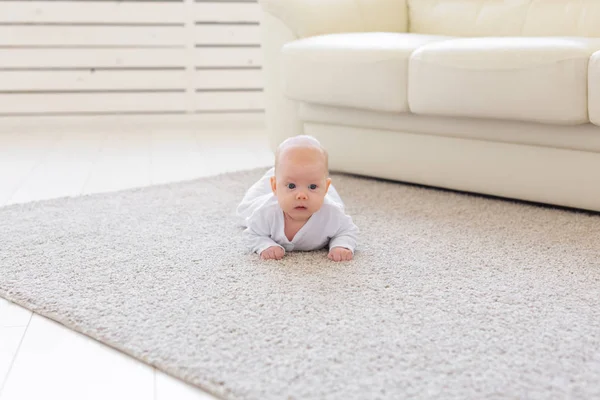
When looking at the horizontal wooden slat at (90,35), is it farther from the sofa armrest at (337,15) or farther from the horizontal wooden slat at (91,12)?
the sofa armrest at (337,15)

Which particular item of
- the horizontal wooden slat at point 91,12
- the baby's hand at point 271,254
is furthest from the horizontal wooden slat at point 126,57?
the baby's hand at point 271,254

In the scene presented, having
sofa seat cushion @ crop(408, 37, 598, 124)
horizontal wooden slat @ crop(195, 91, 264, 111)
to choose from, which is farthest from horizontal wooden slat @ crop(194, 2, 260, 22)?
sofa seat cushion @ crop(408, 37, 598, 124)

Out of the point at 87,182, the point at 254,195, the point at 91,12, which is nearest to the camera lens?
the point at 254,195

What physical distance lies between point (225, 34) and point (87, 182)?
1443 millimetres

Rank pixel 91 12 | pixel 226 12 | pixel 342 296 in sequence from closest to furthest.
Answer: pixel 342 296
pixel 91 12
pixel 226 12

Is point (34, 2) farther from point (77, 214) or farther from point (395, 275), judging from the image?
point (395, 275)

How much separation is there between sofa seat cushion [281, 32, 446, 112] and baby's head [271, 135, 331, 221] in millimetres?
559

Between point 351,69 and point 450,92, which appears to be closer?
point 450,92

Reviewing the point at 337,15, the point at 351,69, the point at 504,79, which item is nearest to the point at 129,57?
the point at 337,15

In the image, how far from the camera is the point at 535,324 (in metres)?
1.13

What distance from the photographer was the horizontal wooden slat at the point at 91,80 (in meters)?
3.35

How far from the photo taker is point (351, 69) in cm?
201

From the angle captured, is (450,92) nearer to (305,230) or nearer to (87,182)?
(305,230)

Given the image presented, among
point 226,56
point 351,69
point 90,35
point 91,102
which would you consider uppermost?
point 351,69
